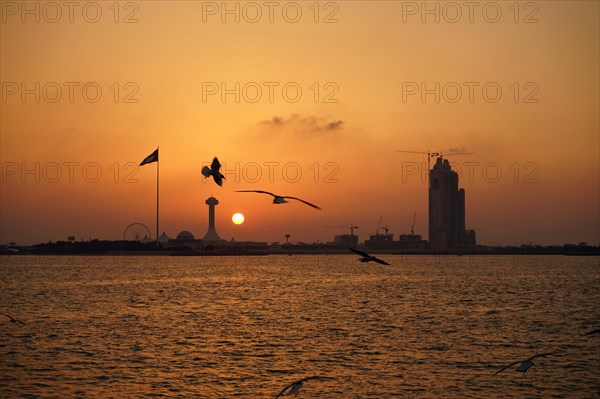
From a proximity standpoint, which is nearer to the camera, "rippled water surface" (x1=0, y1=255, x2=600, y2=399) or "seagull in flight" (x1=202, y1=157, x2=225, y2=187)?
"seagull in flight" (x1=202, y1=157, x2=225, y2=187)

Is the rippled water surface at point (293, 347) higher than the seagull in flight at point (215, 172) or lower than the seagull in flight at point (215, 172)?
lower

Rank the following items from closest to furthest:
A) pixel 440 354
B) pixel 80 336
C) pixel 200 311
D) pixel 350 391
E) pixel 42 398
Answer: pixel 42 398
pixel 350 391
pixel 440 354
pixel 80 336
pixel 200 311

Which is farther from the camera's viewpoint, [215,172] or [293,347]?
[293,347]

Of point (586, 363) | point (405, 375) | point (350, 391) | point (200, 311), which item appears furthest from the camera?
point (200, 311)

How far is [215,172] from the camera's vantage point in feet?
82.0

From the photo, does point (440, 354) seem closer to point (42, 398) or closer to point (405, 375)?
point (405, 375)

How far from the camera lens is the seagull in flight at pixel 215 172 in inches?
968

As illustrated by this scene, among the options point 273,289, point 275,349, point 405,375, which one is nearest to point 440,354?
point 405,375

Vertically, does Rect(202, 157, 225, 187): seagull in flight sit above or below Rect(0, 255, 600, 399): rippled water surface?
above

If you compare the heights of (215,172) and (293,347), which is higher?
(215,172)

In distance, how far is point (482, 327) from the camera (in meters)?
68.8

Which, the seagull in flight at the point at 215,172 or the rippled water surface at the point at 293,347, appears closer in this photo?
the seagull in flight at the point at 215,172

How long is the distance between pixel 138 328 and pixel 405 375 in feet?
99.0

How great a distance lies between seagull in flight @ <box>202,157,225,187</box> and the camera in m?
24.6
